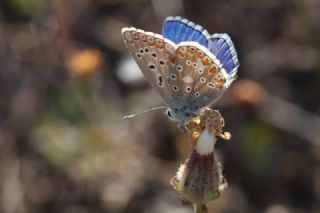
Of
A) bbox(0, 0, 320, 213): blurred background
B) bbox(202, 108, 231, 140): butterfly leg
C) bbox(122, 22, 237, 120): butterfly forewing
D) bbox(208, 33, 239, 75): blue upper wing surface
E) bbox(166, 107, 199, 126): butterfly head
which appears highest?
bbox(208, 33, 239, 75): blue upper wing surface

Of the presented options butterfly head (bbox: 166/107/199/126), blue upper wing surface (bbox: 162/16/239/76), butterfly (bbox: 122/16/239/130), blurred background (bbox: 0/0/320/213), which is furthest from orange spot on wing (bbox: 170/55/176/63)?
blurred background (bbox: 0/0/320/213)

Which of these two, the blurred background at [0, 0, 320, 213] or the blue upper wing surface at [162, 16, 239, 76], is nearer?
the blue upper wing surface at [162, 16, 239, 76]

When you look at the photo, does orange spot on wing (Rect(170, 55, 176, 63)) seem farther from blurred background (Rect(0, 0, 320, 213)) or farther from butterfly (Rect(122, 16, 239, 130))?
blurred background (Rect(0, 0, 320, 213))

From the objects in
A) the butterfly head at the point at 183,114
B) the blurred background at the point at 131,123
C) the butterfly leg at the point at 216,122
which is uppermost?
the butterfly leg at the point at 216,122

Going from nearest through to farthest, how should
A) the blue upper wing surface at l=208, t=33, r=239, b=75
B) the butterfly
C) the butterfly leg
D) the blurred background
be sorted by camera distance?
1. the blue upper wing surface at l=208, t=33, r=239, b=75
2. the butterfly
3. the butterfly leg
4. the blurred background

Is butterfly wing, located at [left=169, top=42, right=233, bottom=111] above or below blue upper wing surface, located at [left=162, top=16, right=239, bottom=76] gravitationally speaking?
below

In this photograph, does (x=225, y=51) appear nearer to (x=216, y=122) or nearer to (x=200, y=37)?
(x=200, y=37)

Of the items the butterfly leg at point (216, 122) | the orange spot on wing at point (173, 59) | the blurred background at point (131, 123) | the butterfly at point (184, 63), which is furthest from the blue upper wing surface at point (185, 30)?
the blurred background at point (131, 123)

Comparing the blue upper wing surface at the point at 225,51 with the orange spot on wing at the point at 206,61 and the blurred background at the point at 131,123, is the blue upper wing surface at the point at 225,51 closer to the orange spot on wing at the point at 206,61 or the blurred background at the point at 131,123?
the orange spot on wing at the point at 206,61
